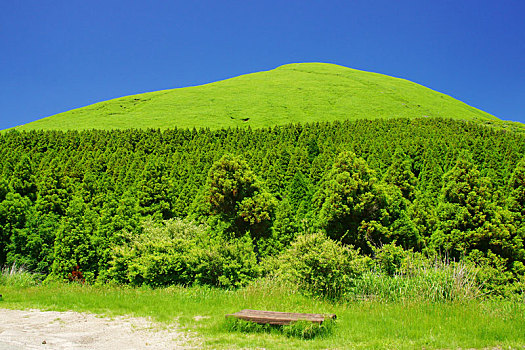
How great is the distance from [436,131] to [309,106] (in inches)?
1413

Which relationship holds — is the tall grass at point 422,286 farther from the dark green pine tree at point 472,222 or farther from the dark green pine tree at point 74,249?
the dark green pine tree at point 74,249

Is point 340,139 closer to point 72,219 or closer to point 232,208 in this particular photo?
point 232,208

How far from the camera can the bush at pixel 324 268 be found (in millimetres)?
10258

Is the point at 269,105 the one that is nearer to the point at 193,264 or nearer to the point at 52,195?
the point at 52,195

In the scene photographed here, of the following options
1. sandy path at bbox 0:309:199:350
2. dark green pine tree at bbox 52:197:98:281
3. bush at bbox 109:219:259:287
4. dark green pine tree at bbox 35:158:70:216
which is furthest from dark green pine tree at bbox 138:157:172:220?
sandy path at bbox 0:309:199:350

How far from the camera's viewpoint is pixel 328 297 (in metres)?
10.5

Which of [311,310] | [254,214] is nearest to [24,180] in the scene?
[254,214]

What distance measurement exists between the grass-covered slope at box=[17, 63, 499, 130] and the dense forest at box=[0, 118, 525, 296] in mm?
35173

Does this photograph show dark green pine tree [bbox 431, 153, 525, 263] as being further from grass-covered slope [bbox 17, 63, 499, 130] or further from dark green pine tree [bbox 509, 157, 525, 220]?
grass-covered slope [bbox 17, 63, 499, 130]

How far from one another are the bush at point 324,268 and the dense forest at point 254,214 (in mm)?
447

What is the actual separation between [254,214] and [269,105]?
64204 mm

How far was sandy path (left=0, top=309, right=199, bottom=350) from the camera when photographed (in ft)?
22.7

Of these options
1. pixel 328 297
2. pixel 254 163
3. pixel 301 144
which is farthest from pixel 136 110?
pixel 328 297

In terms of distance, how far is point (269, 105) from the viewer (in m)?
82.9
